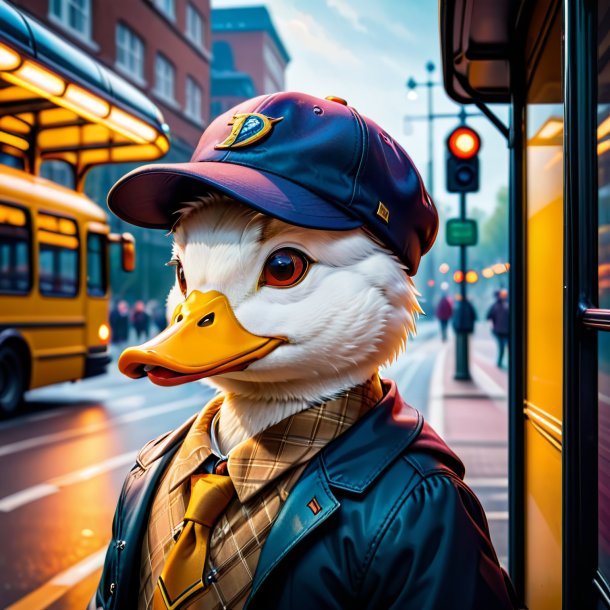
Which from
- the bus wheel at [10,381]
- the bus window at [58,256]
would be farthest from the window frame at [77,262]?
the bus wheel at [10,381]

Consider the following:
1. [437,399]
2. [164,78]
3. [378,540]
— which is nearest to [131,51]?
[164,78]

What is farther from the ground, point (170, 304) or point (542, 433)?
point (170, 304)

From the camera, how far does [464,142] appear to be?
5.90 meters

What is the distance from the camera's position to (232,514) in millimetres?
1198

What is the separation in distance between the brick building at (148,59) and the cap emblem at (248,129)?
46.4ft

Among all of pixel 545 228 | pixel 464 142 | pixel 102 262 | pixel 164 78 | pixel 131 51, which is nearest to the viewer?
pixel 545 228

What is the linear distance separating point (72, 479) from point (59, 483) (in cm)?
12

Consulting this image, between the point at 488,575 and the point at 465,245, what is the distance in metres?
8.96

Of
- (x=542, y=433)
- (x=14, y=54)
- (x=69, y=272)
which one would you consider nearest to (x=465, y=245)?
(x=69, y=272)

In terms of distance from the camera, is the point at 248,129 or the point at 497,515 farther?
the point at 497,515

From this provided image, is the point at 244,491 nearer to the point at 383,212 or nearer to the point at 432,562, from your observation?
the point at 432,562

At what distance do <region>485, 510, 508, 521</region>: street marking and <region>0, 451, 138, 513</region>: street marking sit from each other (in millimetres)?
2926

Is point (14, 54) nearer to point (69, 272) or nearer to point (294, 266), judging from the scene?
point (294, 266)

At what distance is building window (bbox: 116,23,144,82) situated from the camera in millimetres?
17766
